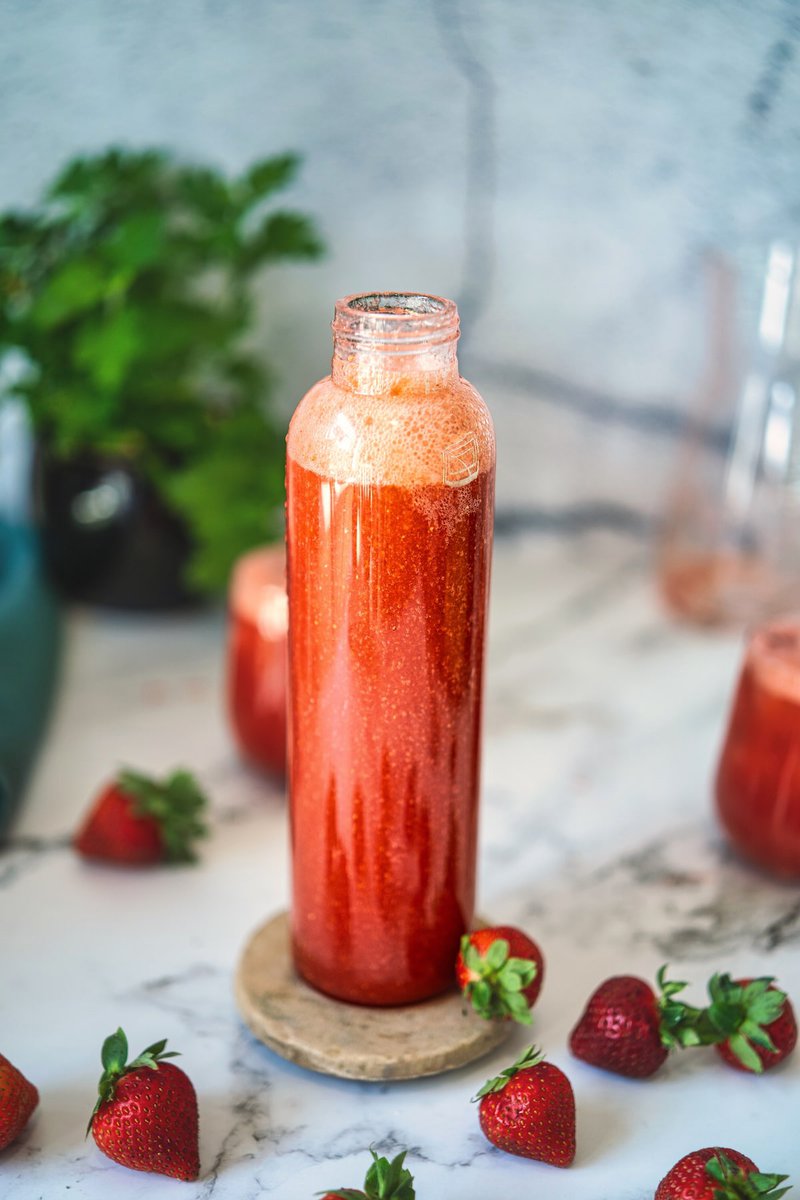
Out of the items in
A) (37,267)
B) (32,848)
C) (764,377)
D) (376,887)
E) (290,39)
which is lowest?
(32,848)

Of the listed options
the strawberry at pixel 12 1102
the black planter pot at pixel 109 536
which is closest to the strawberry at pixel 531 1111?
the strawberry at pixel 12 1102

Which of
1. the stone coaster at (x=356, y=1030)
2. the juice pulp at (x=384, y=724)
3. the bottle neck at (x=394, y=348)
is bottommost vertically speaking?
the stone coaster at (x=356, y=1030)

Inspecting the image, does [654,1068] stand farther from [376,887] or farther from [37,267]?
[37,267]

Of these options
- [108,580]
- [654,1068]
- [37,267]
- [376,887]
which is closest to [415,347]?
[376,887]

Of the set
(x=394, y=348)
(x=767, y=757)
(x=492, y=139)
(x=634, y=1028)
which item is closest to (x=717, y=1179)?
(x=634, y=1028)

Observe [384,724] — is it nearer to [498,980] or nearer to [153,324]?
[498,980]

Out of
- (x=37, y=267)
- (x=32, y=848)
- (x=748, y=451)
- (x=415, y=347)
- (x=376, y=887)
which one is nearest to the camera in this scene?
(x=415, y=347)

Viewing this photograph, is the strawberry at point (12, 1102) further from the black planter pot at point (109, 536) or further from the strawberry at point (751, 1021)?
the black planter pot at point (109, 536)
